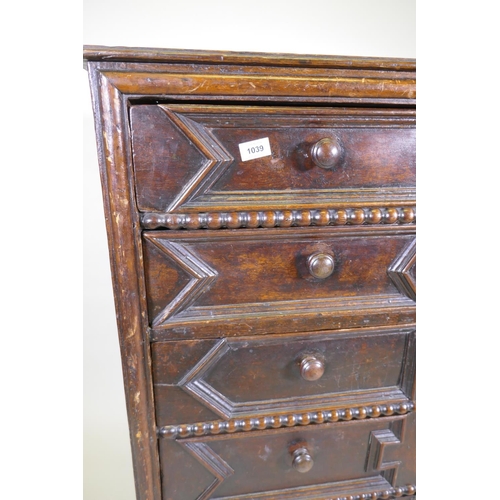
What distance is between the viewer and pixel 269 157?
0.50m

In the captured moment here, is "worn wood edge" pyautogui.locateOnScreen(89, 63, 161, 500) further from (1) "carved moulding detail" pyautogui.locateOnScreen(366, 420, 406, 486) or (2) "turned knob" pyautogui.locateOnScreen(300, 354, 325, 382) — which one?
(1) "carved moulding detail" pyautogui.locateOnScreen(366, 420, 406, 486)

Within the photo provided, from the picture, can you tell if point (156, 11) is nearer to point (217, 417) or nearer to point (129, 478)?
point (217, 417)

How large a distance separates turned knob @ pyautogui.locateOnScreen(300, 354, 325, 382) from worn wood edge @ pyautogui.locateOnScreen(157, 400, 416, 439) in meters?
0.08

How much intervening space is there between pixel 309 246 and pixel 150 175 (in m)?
0.25

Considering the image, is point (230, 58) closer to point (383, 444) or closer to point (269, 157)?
point (269, 157)

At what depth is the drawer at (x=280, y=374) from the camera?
1.77 feet

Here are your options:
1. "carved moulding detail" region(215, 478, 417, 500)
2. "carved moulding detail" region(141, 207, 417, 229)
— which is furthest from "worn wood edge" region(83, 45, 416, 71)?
"carved moulding detail" region(215, 478, 417, 500)

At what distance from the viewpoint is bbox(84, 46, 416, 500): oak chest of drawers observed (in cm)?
47

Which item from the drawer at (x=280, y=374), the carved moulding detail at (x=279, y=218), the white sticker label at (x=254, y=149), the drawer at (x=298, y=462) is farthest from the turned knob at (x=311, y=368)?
the white sticker label at (x=254, y=149)

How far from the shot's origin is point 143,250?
0.50 m

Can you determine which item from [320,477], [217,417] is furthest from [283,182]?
[320,477]

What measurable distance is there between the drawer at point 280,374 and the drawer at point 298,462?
0.04 meters

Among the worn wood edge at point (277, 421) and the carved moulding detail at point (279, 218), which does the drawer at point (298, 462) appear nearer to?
the worn wood edge at point (277, 421)

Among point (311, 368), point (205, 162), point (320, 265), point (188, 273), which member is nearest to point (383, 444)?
point (311, 368)
